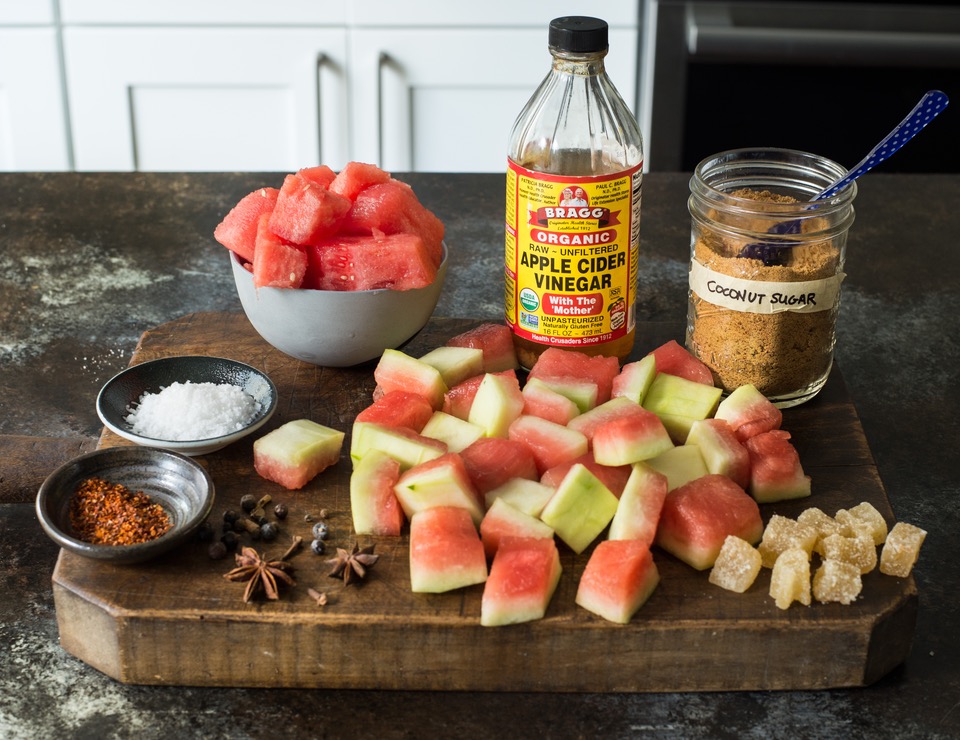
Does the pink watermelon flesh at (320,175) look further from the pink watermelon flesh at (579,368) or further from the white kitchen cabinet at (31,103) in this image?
the white kitchen cabinet at (31,103)

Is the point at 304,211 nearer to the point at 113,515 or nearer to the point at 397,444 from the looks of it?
the point at 397,444

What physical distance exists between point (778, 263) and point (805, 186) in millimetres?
220

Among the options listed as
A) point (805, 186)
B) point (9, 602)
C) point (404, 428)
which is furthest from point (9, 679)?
point (805, 186)

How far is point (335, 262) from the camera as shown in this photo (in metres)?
1.54

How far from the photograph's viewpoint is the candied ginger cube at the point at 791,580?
1185 millimetres

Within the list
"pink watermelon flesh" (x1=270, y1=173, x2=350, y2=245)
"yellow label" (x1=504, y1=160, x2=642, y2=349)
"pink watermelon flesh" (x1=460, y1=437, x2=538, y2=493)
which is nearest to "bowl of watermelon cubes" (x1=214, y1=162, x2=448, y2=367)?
"pink watermelon flesh" (x1=270, y1=173, x2=350, y2=245)

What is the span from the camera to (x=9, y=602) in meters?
1.29

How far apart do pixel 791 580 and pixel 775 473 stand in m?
0.21

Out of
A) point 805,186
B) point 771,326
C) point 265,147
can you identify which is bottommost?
point 265,147

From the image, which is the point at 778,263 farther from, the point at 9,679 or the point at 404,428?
the point at 9,679

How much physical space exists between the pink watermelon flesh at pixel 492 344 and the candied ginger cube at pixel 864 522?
0.56 meters

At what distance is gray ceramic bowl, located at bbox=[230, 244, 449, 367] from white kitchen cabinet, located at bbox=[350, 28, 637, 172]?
1754mm

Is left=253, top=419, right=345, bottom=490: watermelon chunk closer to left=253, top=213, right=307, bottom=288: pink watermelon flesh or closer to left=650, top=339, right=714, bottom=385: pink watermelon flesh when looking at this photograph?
left=253, top=213, right=307, bottom=288: pink watermelon flesh

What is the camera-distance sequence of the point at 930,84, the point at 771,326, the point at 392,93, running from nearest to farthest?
the point at 771,326, the point at 930,84, the point at 392,93
